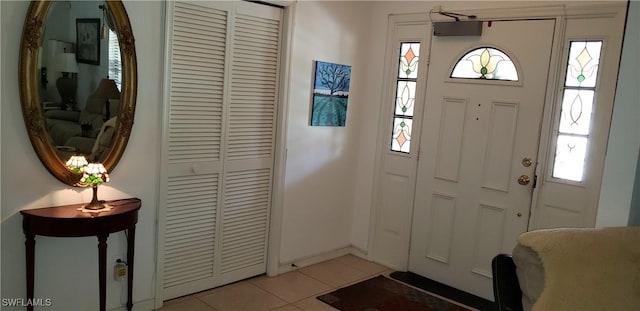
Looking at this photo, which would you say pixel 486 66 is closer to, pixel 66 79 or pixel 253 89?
pixel 253 89

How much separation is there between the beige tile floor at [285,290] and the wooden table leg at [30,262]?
86 cm

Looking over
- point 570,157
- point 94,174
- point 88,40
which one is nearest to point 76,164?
point 94,174

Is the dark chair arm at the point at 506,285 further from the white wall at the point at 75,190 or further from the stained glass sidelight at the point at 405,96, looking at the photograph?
the stained glass sidelight at the point at 405,96

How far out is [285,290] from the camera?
3.63m

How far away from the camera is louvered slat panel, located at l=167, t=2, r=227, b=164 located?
3072mm

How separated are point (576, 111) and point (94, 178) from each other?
2.94 metres

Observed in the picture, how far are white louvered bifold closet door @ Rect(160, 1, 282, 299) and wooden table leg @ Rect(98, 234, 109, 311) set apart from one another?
54cm

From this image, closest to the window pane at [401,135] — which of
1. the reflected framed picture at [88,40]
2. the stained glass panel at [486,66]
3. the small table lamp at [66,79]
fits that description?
the stained glass panel at [486,66]

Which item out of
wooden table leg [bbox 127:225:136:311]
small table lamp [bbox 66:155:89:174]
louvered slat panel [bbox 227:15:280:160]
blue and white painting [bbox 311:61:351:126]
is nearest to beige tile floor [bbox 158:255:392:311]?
wooden table leg [bbox 127:225:136:311]

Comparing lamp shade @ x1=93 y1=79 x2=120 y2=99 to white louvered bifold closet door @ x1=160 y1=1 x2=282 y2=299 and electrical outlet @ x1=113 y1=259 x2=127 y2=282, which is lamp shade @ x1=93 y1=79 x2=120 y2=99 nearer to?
white louvered bifold closet door @ x1=160 y1=1 x2=282 y2=299

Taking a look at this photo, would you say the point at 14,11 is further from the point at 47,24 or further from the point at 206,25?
the point at 206,25

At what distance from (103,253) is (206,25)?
5.02 feet

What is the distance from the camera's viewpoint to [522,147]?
3457 millimetres

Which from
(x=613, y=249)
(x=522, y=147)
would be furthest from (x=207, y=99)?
(x=613, y=249)
